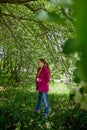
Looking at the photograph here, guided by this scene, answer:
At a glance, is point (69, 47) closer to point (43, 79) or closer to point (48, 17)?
point (48, 17)

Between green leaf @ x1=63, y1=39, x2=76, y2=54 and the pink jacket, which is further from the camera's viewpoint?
the pink jacket

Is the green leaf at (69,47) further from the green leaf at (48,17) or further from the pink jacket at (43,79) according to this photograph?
the pink jacket at (43,79)

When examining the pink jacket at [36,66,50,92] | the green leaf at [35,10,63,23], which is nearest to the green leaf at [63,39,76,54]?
the green leaf at [35,10,63,23]

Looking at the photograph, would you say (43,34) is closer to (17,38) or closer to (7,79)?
(17,38)

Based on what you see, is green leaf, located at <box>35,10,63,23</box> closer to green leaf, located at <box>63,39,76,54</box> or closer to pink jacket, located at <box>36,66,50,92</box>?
green leaf, located at <box>63,39,76,54</box>

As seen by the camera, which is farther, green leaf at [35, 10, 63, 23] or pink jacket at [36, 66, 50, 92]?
pink jacket at [36, 66, 50, 92]

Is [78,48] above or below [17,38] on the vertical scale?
above

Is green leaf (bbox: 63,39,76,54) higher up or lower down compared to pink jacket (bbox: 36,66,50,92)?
higher up

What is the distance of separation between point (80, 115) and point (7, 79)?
28.7 ft

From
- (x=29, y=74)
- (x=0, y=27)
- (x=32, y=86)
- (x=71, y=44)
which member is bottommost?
(x=32, y=86)

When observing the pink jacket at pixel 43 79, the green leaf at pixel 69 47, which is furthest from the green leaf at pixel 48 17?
the pink jacket at pixel 43 79

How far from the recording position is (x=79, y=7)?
1.42 feet

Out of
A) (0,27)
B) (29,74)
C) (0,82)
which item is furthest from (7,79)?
(0,27)

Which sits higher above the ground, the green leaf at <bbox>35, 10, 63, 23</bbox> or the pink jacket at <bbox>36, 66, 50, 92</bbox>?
the green leaf at <bbox>35, 10, 63, 23</bbox>
